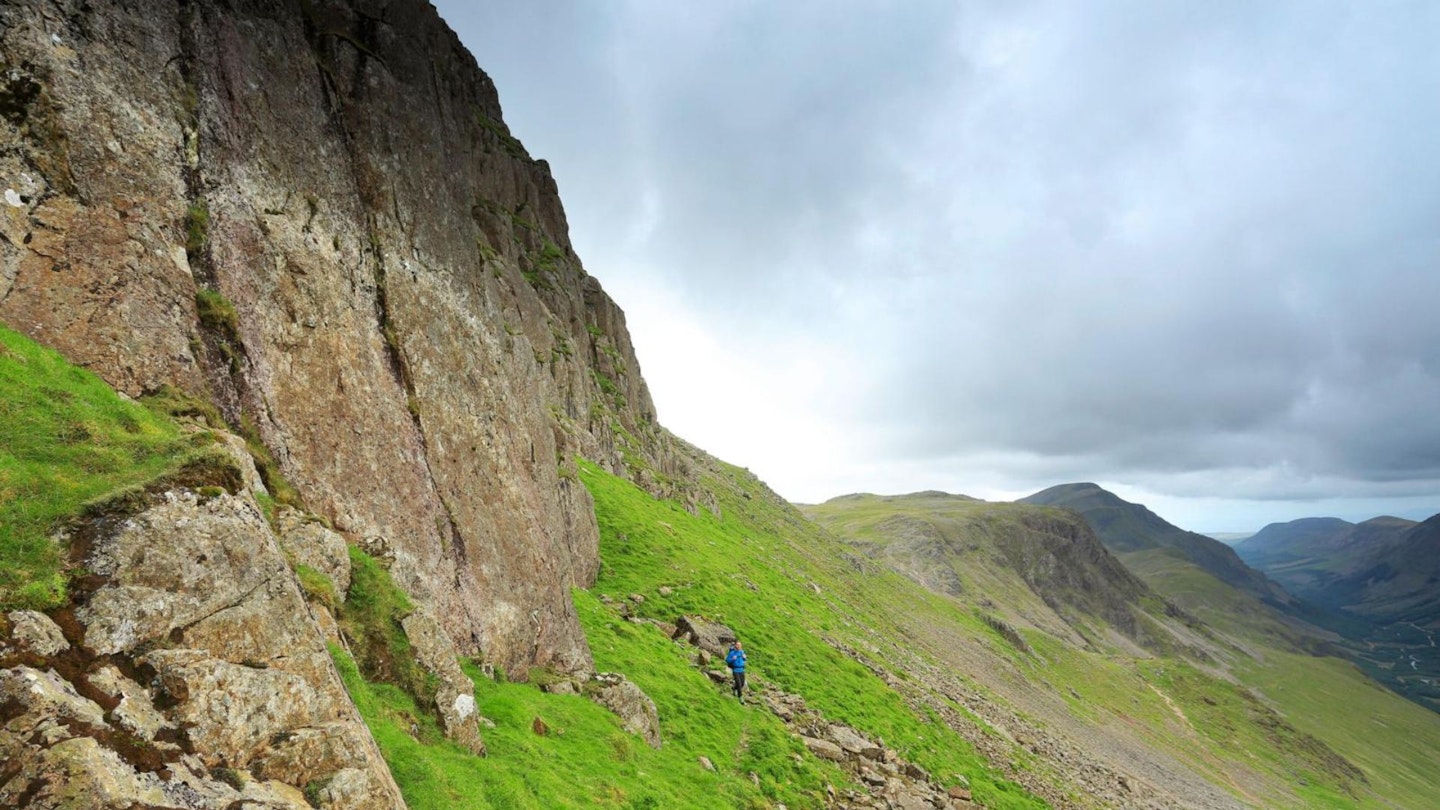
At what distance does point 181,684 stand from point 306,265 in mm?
15081

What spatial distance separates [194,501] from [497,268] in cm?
3952

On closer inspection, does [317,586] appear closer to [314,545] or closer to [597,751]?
[314,545]

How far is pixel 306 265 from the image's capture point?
2070 centimetres

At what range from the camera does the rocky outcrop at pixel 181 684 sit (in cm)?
783

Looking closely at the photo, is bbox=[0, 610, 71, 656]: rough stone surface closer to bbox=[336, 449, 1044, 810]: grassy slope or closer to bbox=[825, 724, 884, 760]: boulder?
bbox=[336, 449, 1044, 810]: grassy slope

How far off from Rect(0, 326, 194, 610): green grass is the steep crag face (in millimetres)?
1419

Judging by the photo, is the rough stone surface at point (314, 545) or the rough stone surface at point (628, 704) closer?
the rough stone surface at point (314, 545)

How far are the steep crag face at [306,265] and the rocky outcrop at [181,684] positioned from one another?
6.81 metres

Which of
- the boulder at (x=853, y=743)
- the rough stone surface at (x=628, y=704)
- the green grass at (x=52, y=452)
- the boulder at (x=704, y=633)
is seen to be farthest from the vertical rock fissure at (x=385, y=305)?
the boulder at (x=853, y=743)

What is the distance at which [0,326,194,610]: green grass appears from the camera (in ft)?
31.2

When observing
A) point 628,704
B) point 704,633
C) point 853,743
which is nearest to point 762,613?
point 704,633

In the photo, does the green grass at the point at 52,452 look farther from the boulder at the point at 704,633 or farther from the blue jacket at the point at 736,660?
the boulder at the point at 704,633

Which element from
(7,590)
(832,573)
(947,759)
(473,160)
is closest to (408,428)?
(7,590)

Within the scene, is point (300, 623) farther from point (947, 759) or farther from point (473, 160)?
point (473, 160)
